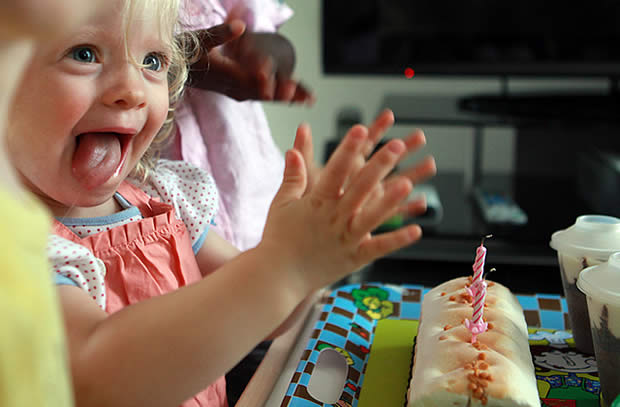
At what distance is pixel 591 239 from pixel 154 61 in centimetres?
47

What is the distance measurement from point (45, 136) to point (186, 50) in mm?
254

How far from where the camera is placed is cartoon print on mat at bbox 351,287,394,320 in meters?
0.82

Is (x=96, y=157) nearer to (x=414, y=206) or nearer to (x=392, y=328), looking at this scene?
(x=414, y=206)

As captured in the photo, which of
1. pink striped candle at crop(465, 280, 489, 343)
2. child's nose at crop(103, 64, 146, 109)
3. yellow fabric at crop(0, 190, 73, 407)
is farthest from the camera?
pink striped candle at crop(465, 280, 489, 343)

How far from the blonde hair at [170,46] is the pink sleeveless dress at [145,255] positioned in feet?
0.27

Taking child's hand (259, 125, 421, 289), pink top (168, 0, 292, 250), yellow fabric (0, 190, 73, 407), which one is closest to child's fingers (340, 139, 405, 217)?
child's hand (259, 125, 421, 289)

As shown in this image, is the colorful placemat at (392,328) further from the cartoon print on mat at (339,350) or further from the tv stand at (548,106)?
the tv stand at (548,106)

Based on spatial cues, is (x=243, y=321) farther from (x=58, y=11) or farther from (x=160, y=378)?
(x=58, y=11)

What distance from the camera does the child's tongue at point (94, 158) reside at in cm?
52

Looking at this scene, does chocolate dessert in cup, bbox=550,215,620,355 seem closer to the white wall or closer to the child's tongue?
the child's tongue

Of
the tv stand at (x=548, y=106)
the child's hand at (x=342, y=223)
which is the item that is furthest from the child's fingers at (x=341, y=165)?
the tv stand at (x=548, y=106)

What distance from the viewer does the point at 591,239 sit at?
67cm

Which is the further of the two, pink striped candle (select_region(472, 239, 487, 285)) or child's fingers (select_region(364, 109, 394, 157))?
pink striped candle (select_region(472, 239, 487, 285))

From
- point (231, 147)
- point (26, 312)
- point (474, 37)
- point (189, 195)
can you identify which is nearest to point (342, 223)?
point (26, 312)
